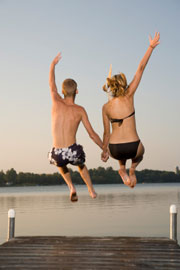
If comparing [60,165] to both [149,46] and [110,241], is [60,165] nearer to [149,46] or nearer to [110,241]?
[149,46]

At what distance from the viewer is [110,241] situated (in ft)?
44.1

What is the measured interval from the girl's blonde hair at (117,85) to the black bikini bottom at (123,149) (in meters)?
0.92

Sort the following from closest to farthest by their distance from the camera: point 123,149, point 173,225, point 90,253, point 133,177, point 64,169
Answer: point 123,149
point 64,169
point 133,177
point 90,253
point 173,225

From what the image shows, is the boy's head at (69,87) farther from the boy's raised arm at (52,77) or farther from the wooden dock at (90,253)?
the wooden dock at (90,253)

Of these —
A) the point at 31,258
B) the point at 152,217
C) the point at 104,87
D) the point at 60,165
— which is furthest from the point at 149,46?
the point at 152,217

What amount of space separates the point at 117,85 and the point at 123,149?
115cm

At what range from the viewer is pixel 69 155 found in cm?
785

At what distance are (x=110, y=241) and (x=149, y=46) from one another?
732 centimetres

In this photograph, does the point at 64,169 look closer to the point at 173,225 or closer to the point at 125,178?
the point at 125,178

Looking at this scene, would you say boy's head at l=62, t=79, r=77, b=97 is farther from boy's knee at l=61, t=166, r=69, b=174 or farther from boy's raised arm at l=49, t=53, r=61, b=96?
boy's knee at l=61, t=166, r=69, b=174

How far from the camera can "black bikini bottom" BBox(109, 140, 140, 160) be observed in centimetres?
796

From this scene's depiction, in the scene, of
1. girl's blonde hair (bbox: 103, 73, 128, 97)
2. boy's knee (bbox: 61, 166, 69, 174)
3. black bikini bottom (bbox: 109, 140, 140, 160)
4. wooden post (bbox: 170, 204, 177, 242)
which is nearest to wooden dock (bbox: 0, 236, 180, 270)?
wooden post (bbox: 170, 204, 177, 242)

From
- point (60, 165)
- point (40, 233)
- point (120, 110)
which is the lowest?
point (40, 233)

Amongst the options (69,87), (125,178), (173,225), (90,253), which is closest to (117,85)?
(69,87)
